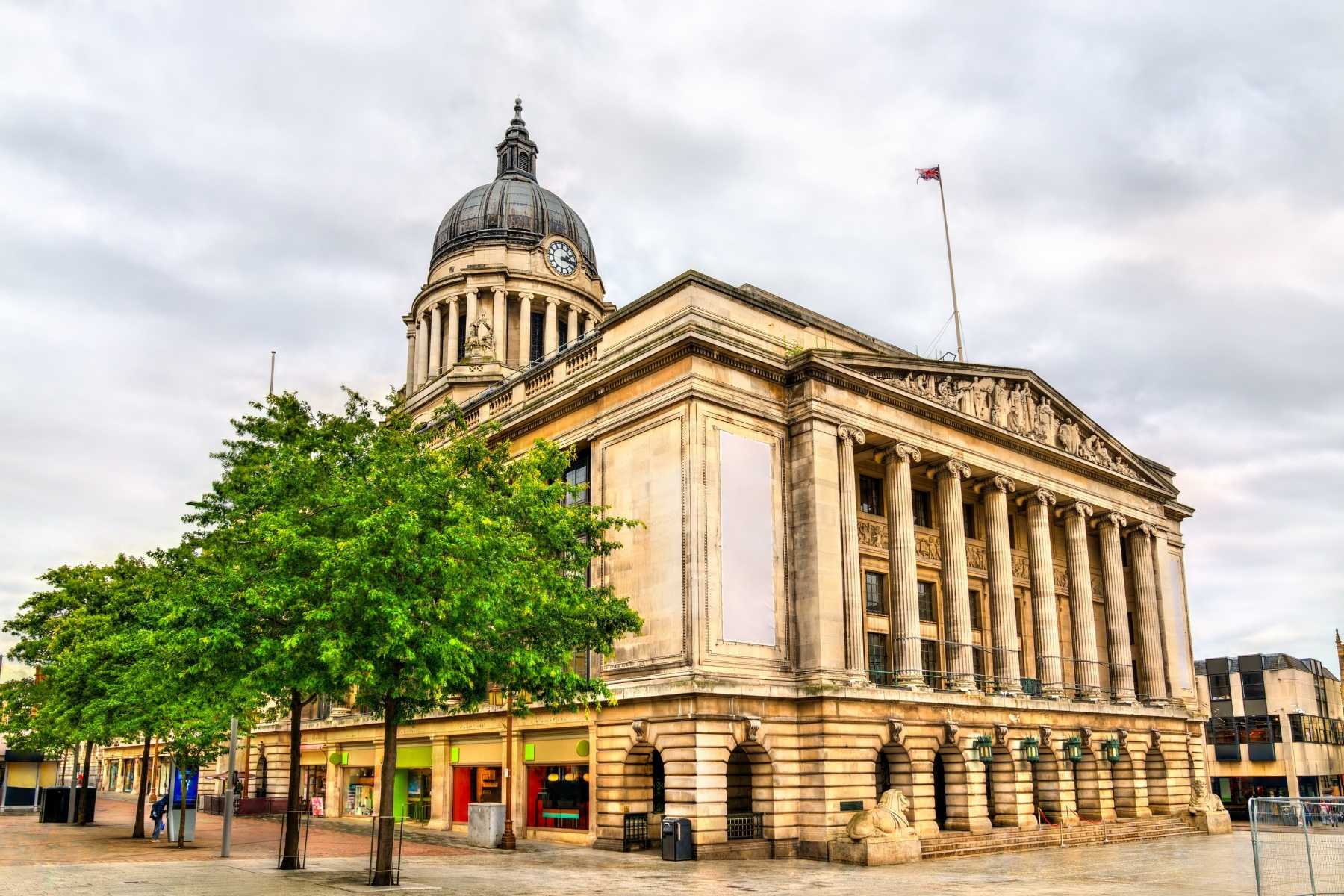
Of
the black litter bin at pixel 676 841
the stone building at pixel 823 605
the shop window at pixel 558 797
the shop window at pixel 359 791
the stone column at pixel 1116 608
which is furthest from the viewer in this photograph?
the shop window at pixel 359 791

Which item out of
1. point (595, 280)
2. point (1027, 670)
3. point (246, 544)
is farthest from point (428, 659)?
point (595, 280)

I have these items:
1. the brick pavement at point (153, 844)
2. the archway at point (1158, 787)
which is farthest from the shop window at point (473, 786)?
the archway at point (1158, 787)

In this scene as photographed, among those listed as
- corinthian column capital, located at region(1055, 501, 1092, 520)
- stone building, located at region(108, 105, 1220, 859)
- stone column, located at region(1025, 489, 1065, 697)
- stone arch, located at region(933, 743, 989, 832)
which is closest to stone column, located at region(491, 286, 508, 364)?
stone building, located at region(108, 105, 1220, 859)

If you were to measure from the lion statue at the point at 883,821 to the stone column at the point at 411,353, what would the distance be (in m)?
46.2

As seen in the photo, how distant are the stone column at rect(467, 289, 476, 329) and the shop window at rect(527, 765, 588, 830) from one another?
103 feet

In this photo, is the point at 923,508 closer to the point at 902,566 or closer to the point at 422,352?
the point at 902,566

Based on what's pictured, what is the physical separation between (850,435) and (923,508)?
8.42 m

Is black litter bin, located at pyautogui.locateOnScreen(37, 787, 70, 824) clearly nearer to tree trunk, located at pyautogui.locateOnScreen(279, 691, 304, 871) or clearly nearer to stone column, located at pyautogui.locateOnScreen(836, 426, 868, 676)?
tree trunk, located at pyautogui.locateOnScreen(279, 691, 304, 871)

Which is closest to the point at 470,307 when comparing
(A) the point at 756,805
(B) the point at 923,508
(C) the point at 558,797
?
(B) the point at 923,508

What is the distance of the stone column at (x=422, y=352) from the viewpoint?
2717 inches

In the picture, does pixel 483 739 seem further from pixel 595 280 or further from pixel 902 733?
pixel 595 280

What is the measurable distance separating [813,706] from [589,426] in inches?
503

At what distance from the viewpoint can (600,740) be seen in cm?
3512

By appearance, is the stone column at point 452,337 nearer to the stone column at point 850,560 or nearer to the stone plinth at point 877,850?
the stone column at point 850,560
